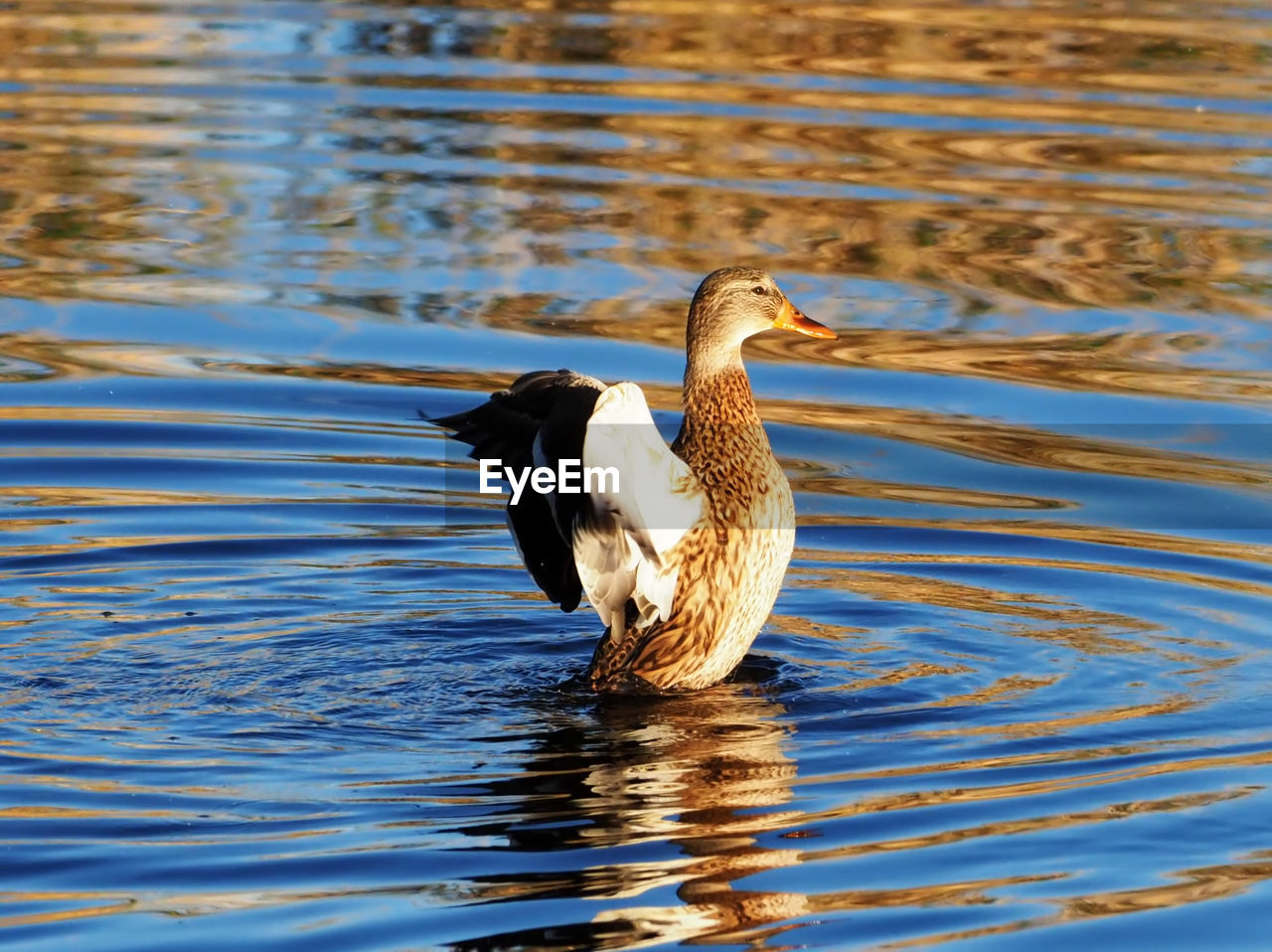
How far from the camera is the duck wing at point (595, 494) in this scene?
6.21 metres

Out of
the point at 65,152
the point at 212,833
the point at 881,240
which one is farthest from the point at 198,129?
the point at 212,833

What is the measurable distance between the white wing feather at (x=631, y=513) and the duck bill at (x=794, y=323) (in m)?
0.87

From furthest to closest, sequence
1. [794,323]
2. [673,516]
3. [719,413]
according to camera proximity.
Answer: [794,323] → [719,413] → [673,516]

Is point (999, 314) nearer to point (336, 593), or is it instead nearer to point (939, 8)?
point (336, 593)

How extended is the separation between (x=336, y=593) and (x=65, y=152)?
6.80 m

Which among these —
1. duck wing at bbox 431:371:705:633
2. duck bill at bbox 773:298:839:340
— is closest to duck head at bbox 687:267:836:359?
duck bill at bbox 773:298:839:340

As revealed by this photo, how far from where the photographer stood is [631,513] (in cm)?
650

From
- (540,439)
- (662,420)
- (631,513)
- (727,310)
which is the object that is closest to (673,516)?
(631,513)

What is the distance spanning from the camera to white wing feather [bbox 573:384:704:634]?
614 cm

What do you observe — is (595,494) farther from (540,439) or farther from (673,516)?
(673,516)

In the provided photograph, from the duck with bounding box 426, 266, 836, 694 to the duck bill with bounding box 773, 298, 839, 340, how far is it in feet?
0.06

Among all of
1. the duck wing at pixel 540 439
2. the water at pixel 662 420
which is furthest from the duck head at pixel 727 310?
the water at pixel 662 420

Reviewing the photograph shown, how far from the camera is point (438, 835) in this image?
5.53 metres

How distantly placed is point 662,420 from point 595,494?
3.41 meters
